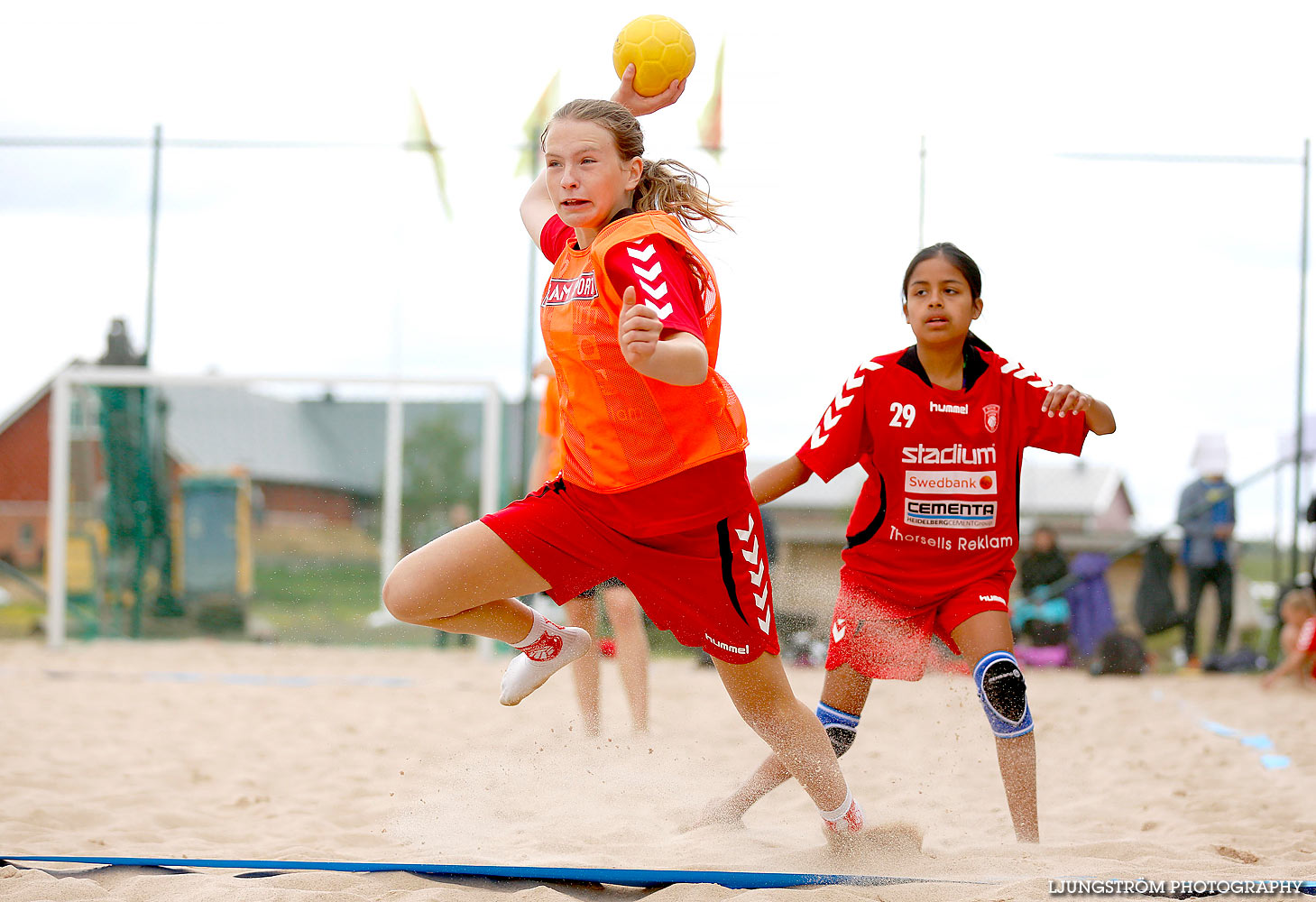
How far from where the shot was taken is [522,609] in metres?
2.61

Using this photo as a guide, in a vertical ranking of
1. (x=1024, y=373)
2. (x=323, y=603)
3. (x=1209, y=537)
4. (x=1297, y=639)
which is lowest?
(x=323, y=603)

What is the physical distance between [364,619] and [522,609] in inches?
245

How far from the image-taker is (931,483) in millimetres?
2779

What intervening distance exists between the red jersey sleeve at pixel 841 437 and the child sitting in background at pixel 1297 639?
16.5ft

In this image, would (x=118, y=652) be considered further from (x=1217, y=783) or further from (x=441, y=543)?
(x=1217, y=783)

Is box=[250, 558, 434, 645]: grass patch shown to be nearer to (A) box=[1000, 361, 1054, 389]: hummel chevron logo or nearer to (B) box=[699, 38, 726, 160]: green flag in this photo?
(B) box=[699, 38, 726, 160]: green flag

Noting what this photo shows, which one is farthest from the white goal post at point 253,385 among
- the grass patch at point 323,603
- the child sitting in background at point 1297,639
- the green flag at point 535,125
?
the child sitting in background at point 1297,639

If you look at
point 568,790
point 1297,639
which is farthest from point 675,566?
point 1297,639

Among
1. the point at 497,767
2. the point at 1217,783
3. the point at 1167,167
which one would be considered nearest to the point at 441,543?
the point at 497,767

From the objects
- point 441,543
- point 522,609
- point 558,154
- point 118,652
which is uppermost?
point 558,154

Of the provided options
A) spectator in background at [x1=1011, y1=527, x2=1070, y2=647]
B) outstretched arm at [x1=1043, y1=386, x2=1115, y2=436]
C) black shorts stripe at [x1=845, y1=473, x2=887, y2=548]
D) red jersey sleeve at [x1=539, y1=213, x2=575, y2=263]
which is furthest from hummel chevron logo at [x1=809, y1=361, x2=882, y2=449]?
spectator in background at [x1=1011, y1=527, x2=1070, y2=647]

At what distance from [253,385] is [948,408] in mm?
7171

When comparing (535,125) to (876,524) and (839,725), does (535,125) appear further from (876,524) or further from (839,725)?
(839,725)

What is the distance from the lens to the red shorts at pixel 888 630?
2.79m
